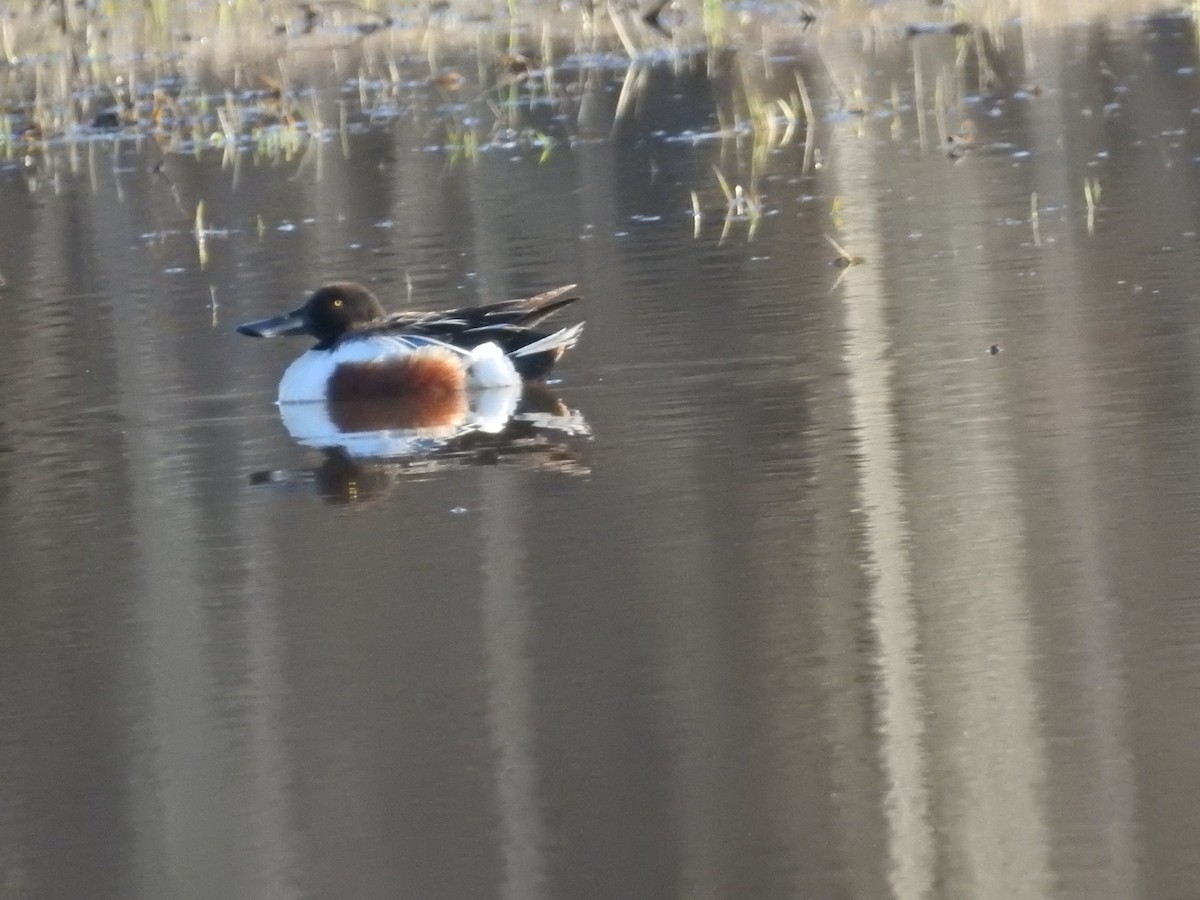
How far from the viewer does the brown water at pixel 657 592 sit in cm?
434

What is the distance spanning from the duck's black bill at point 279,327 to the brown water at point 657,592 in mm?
178

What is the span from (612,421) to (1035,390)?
129 cm

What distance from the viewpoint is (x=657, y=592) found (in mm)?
5719

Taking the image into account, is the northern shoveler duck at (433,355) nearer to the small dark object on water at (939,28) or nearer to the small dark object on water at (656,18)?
the small dark object on water at (939,28)

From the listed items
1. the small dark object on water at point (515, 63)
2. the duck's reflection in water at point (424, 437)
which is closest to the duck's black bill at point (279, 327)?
the duck's reflection in water at point (424, 437)

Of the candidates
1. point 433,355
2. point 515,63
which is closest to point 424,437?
point 433,355

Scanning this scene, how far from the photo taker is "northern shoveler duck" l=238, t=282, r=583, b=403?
870 centimetres

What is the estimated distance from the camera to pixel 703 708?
4.93 m

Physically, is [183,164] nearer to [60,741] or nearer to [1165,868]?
[60,741]

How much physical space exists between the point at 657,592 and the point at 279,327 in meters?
3.95

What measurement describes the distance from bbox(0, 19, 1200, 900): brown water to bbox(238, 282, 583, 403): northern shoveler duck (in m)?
0.17

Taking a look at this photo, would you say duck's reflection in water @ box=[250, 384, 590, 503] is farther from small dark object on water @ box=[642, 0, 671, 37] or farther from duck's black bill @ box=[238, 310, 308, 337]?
small dark object on water @ box=[642, 0, 671, 37]

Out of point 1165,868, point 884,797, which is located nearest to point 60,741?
point 884,797

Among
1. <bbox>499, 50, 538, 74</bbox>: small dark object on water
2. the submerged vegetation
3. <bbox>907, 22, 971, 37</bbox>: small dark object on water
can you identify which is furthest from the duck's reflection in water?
<bbox>907, 22, 971, 37</bbox>: small dark object on water
